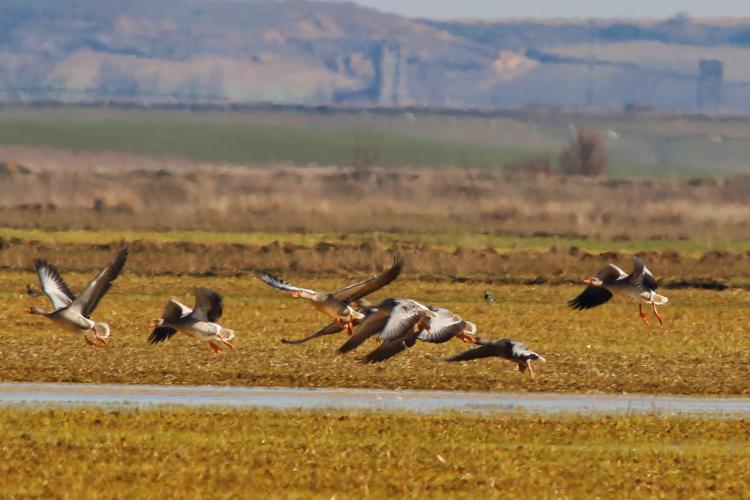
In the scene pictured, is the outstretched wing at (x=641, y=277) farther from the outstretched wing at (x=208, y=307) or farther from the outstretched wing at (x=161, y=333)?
the outstretched wing at (x=161, y=333)

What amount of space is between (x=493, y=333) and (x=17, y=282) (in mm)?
13770

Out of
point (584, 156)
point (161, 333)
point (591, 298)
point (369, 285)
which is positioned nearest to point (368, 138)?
point (584, 156)

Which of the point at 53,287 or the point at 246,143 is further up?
the point at 53,287

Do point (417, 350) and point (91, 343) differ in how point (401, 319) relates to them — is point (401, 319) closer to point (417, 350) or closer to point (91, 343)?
point (91, 343)

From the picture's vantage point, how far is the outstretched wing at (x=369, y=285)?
21297 mm

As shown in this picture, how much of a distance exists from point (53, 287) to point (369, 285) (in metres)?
5.46

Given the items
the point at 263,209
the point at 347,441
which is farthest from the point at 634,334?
the point at 263,209

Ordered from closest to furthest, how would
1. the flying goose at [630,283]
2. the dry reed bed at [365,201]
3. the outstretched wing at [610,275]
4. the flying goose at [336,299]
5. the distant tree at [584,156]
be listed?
the flying goose at [336,299] < the flying goose at [630,283] < the outstretched wing at [610,275] < the dry reed bed at [365,201] < the distant tree at [584,156]

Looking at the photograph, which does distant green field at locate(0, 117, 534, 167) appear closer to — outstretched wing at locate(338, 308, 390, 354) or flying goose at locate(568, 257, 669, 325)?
flying goose at locate(568, 257, 669, 325)

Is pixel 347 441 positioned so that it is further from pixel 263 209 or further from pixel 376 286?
pixel 263 209

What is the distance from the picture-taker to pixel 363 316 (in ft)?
74.3

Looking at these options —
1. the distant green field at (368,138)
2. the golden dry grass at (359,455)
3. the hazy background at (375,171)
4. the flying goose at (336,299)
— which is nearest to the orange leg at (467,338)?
the flying goose at (336,299)

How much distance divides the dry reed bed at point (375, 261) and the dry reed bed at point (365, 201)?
31.6 feet

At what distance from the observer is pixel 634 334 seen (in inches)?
1265
